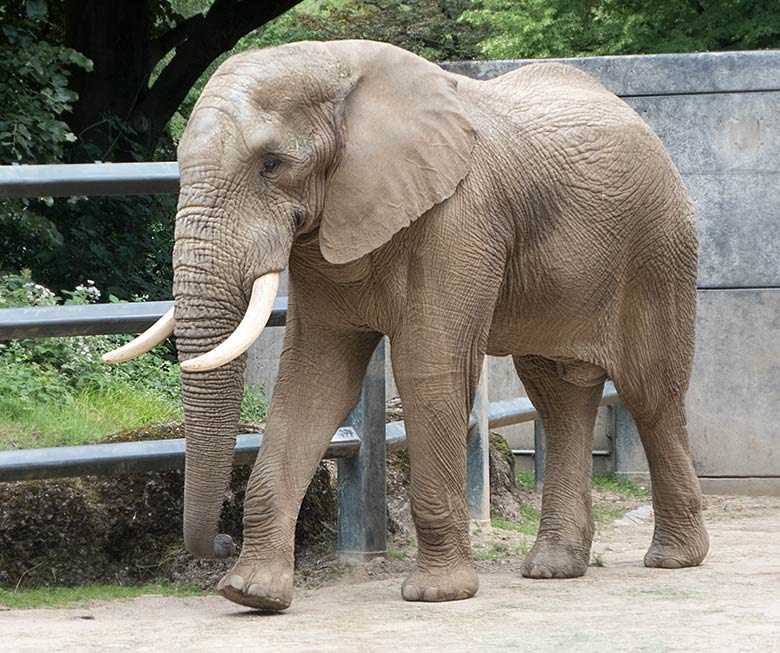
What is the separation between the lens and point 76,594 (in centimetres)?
615

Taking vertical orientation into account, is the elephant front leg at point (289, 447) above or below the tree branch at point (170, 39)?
below

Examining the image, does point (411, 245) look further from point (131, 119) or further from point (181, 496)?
point (131, 119)

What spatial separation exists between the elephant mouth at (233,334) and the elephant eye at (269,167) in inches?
14.0

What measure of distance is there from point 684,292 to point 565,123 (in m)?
0.96

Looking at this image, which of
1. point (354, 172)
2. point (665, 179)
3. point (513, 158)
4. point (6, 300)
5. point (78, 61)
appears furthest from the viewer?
point (78, 61)

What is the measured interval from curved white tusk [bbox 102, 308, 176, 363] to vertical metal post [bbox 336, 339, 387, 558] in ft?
4.46

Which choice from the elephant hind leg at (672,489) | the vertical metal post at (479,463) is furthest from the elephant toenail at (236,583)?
the vertical metal post at (479,463)

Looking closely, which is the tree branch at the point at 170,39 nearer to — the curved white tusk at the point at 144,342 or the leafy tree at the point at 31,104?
the leafy tree at the point at 31,104

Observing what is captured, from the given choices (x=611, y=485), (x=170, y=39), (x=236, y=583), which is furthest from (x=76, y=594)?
(x=170, y=39)

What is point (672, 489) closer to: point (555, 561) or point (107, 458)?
point (555, 561)

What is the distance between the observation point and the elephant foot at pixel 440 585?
18.7 feet

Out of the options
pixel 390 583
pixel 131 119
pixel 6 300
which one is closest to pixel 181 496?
pixel 390 583

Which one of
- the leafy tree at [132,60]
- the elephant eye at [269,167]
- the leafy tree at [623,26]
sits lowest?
the elephant eye at [269,167]

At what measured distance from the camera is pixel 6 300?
32.6 ft
